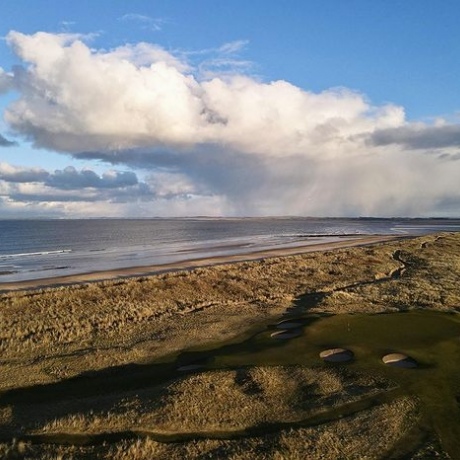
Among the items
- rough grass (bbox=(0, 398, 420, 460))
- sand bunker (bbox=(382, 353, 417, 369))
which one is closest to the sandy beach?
rough grass (bbox=(0, 398, 420, 460))

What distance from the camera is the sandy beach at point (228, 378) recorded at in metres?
12.8

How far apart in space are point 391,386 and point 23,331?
781 inches

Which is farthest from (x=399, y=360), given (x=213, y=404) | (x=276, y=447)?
(x=276, y=447)

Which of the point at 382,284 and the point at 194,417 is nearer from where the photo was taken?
the point at 194,417

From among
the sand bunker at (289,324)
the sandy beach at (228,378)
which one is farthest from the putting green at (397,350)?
the sand bunker at (289,324)

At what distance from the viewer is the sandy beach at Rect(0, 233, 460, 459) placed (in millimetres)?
12836

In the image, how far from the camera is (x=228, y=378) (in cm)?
1694

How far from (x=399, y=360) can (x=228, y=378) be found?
7339mm

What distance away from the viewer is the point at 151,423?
13859mm

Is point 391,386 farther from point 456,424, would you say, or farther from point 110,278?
point 110,278

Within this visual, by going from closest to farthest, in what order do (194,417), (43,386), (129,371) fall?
(194,417), (43,386), (129,371)

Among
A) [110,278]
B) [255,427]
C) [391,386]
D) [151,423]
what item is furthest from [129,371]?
[110,278]

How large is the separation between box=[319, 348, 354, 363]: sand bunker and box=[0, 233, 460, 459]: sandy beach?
0.36 metres

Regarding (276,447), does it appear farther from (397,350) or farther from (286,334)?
(286,334)
